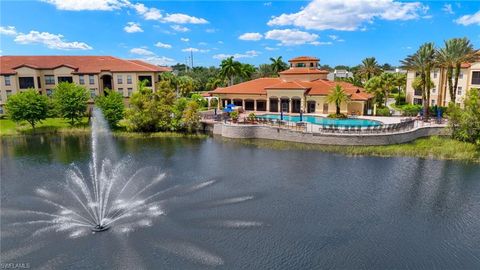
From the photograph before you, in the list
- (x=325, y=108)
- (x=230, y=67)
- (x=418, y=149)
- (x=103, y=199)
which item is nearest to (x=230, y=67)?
(x=230, y=67)

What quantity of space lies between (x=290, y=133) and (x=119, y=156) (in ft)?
61.1

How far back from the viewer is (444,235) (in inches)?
672

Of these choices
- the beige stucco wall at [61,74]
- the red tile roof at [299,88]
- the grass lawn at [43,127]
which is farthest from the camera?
the beige stucco wall at [61,74]

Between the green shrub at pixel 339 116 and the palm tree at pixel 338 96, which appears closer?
the palm tree at pixel 338 96

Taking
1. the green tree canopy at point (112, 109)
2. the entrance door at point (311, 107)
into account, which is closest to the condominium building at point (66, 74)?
the green tree canopy at point (112, 109)

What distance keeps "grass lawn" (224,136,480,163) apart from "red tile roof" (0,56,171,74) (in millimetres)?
34969

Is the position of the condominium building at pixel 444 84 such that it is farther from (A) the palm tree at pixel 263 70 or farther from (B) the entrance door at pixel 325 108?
(A) the palm tree at pixel 263 70

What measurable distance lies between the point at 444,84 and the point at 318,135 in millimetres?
28985

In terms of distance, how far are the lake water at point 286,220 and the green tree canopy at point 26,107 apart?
18.1 meters

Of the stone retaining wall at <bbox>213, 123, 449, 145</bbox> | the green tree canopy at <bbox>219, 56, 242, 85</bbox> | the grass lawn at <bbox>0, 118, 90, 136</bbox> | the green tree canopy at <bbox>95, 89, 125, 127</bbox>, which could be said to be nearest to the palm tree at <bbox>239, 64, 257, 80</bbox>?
the green tree canopy at <bbox>219, 56, 242, 85</bbox>

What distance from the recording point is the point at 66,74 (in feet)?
193

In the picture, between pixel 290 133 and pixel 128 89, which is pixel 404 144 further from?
pixel 128 89

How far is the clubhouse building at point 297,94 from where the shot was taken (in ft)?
169

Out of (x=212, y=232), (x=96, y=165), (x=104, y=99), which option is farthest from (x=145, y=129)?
(x=212, y=232)
